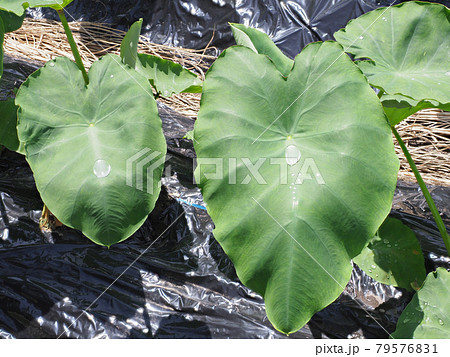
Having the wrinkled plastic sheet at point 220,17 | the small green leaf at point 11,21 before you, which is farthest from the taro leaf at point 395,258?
the small green leaf at point 11,21

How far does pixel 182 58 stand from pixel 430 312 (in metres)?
1.90

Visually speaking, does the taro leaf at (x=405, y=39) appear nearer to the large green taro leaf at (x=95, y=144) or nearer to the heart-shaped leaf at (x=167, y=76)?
the heart-shaped leaf at (x=167, y=76)

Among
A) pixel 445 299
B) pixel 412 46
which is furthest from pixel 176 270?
pixel 412 46

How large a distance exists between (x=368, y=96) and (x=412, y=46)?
41 cm

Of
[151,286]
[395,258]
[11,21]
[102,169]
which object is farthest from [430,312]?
[11,21]

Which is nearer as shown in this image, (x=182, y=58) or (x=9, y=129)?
(x=9, y=129)

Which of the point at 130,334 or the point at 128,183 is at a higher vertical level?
the point at 128,183

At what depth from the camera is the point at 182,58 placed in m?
2.46

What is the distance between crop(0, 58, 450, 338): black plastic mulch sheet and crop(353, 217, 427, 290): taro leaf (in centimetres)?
6

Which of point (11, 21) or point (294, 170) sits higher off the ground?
point (11, 21)

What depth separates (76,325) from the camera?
119 centimetres

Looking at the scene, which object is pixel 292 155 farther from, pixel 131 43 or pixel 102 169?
pixel 131 43

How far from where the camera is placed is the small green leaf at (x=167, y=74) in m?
1.47
